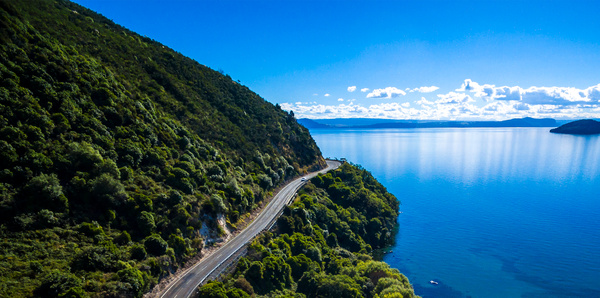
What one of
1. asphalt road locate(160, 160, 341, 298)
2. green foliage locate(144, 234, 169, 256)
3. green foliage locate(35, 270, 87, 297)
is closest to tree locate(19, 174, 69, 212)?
green foliage locate(144, 234, 169, 256)

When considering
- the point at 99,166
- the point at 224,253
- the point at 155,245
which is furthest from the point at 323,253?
the point at 99,166

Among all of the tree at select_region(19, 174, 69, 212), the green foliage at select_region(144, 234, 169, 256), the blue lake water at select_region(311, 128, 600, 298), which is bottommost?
the blue lake water at select_region(311, 128, 600, 298)

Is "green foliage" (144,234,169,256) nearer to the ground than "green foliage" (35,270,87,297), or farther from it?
nearer to the ground

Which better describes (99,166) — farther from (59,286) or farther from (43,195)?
(59,286)

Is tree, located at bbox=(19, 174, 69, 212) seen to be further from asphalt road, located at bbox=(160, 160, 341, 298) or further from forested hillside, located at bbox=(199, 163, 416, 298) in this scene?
forested hillside, located at bbox=(199, 163, 416, 298)

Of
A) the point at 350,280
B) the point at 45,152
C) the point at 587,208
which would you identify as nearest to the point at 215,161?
the point at 45,152

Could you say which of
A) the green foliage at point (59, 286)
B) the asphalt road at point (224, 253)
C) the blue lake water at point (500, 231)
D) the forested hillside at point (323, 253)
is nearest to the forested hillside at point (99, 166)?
the green foliage at point (59, 286)

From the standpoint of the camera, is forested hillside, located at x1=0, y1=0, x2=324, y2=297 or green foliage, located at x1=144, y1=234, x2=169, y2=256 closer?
forested hillside, located at x1=0, y1=0, x2=324, y2=297

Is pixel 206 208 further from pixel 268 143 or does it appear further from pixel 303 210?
pixel 268 143
